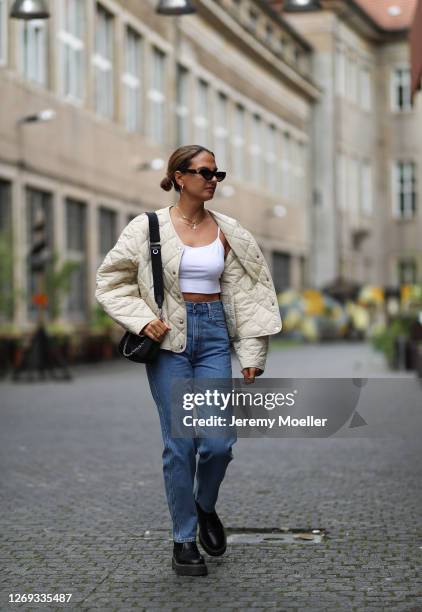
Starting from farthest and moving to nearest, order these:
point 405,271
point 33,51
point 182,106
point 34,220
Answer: point 405,271 < point 182,106 < point 33,51 < point 34,220

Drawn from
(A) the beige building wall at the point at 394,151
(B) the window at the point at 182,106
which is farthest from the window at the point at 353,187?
(B) the window at the point at 182,106

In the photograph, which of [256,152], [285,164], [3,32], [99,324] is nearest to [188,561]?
[3,32]

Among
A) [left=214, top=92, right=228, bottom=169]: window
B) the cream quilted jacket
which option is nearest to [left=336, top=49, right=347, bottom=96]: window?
[left=214, top=92, right=228, bottom=169]: window

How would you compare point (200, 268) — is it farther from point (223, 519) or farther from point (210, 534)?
point (223, 519)

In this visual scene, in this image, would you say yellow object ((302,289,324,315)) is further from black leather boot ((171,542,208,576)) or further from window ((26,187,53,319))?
black leather boot ((171,542,208,576))

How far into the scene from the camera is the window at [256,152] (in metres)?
45.9

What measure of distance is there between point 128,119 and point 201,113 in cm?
697

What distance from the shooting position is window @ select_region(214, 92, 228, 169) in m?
41.8

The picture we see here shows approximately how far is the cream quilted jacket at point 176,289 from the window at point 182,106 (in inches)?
1251

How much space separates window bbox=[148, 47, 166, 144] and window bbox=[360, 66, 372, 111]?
76.2 ft

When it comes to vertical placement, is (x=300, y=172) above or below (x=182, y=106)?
below

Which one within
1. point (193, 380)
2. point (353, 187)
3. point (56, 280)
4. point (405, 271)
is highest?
point (353, 187)

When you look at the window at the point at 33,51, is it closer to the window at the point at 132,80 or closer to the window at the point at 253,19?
the window at the point at 132,80

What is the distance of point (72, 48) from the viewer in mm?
30000
